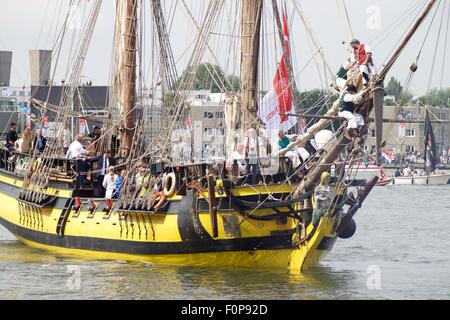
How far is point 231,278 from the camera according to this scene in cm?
3300

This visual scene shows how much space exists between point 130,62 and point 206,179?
1068 cm

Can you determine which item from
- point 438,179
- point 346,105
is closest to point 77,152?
point 346,105

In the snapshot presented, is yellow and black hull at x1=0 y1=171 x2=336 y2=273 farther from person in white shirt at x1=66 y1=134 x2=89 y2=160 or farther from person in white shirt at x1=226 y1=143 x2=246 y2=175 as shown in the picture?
person in white shirt at x1=66 y1=134 x2=89 y2=160

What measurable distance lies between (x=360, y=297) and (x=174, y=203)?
6.21m

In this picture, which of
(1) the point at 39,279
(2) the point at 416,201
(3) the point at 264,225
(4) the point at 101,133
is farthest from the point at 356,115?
(2) the point at 416,201

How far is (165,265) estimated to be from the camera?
35.4 metres

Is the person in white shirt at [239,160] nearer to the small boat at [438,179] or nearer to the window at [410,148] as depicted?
the small boat at [438,179]

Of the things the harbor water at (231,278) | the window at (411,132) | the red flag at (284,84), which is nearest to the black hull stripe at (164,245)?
the harbor water at (231,278)

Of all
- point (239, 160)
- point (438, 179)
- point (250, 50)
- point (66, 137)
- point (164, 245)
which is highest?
point (250, 50)

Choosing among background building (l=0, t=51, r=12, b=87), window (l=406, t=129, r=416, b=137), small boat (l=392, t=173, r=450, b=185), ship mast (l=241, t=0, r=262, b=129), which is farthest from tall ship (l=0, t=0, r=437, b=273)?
window (l=406, t=129, r=416, b=137)

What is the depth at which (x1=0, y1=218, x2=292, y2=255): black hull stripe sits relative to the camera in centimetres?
3353

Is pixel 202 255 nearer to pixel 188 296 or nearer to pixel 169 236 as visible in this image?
pixel 169 236

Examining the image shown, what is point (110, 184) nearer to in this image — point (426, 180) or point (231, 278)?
Result: point (231, 278)
